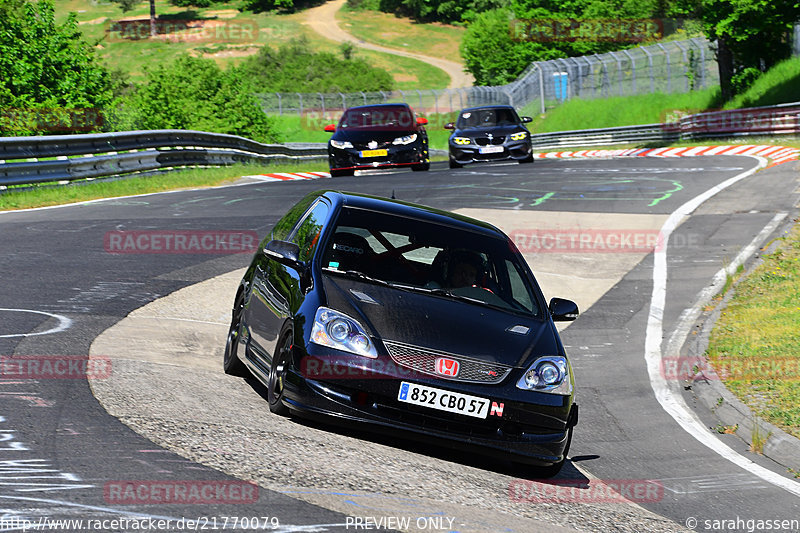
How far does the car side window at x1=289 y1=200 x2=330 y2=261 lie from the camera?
757 cm

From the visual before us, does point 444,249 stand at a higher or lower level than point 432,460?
higher

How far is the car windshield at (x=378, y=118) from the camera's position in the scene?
1021 inches

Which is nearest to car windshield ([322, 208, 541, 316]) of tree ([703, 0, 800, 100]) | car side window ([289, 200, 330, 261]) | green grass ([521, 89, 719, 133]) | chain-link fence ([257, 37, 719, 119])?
car side window ([289, 200, 330, 261])

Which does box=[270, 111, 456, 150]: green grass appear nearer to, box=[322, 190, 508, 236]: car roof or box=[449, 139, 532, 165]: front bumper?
box=[449, 139, 532, 165]: front bumper

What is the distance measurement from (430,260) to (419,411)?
161 cm

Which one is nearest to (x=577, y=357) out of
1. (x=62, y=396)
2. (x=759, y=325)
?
(x=759, y=325)

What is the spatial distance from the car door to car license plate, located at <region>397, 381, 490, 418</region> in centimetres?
103

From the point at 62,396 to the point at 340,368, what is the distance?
1.79 metres

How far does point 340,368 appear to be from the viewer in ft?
20.8

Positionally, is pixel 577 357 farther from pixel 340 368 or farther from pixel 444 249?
pixel 340 368

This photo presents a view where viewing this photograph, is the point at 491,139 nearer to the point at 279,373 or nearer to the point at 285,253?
the point at 285,253

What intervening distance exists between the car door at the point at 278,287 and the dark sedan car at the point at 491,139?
20.4 meters

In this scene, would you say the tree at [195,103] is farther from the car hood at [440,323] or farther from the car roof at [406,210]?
the car hood at [440,323]

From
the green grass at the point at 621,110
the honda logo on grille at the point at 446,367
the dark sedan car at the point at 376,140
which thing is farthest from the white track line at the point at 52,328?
the green grass at the point at 621,110
